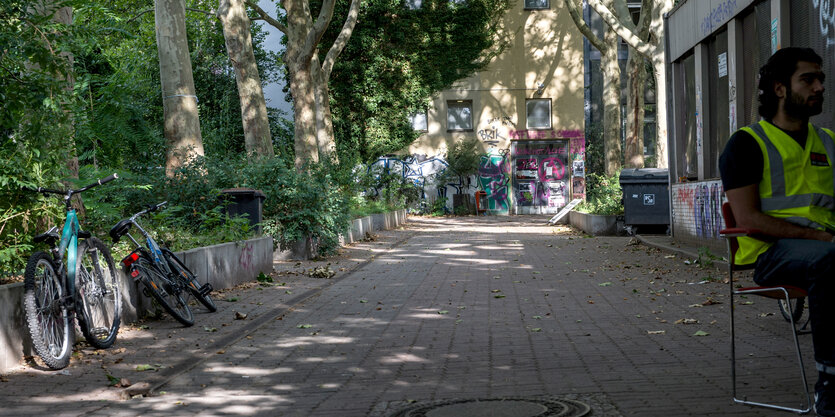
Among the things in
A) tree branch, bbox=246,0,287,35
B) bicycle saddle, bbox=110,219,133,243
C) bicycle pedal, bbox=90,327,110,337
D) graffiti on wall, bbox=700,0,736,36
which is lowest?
bicycle pedal, bbox=90,327,110,337

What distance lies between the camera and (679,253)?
1561 cm

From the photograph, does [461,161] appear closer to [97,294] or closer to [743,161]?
[97,294]

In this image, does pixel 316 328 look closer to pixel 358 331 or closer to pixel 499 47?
pixel 358 331

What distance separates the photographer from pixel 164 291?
866 cm

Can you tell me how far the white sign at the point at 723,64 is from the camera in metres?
15.1

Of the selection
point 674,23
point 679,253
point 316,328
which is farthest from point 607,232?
point 316,328

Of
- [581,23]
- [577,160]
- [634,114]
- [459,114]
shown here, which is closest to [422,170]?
[459,114]

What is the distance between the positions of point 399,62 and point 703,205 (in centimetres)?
2625

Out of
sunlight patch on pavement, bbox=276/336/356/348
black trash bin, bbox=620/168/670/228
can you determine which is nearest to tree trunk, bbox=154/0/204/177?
sunlight patch on pavement, bbox=276/336/356/348

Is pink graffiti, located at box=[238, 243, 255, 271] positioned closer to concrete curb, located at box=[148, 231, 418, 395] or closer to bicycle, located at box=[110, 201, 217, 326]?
concrete curb, located at box=[148, 231, 418, 395]

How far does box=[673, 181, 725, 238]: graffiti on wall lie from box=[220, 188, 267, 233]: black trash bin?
7.16m

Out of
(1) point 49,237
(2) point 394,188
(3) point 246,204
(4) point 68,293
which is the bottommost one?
(4) point 68,293

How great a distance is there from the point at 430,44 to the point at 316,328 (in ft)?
112

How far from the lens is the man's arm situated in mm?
4422
